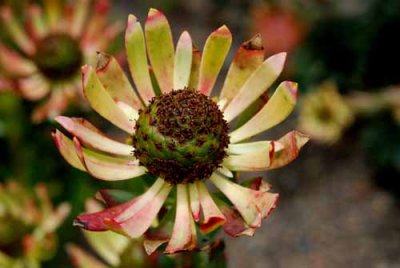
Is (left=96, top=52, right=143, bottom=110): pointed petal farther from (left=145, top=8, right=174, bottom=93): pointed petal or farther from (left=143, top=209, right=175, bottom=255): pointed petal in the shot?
(left=143, top=209, right=175, bottom=255): pointed petal

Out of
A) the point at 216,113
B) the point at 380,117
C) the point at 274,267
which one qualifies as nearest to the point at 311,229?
the point at 274,267

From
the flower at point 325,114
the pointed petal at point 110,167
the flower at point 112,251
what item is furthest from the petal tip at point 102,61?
A: the flower at point 325,114

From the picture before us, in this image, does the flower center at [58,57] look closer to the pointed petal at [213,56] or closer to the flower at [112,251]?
the flower at [112,251]

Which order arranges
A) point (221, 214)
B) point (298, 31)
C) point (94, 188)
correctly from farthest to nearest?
point (298, 31)
point (94, 188)
point (221, 214)

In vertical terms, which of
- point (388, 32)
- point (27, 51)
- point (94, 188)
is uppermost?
point (27, 51)

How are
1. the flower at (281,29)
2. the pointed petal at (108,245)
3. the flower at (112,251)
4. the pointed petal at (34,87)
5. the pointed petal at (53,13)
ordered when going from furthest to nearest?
the flower at (281,29) → the pointed petal at (53,13) → the pointed petal at (34,87) → the pointed petal at (108,245) → the flower at (112,251)

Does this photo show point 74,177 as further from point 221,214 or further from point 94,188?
point 221,214
